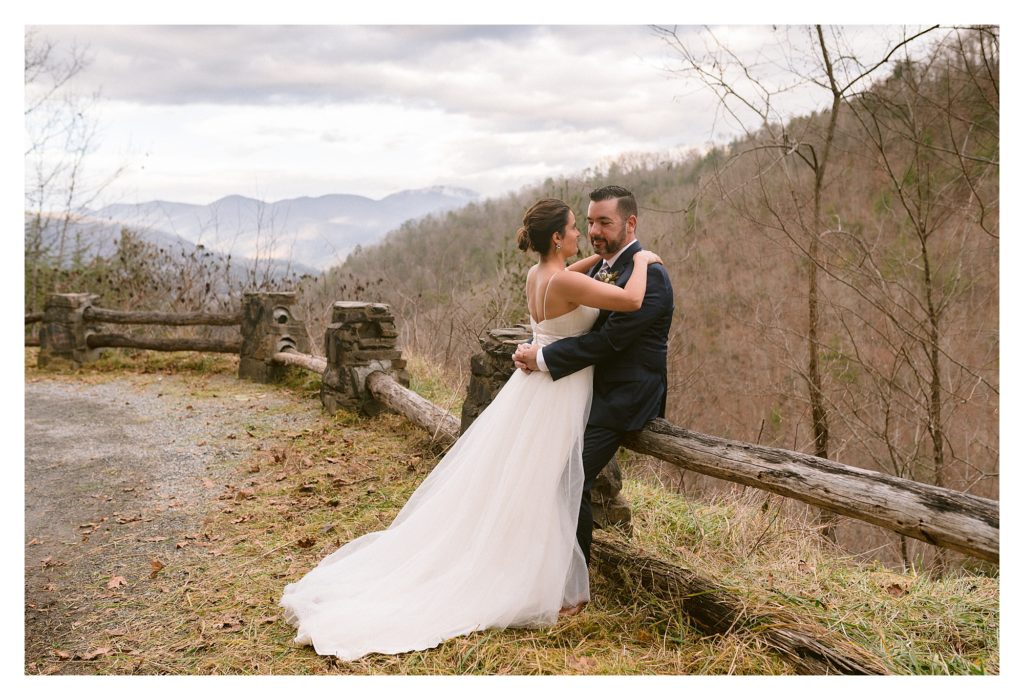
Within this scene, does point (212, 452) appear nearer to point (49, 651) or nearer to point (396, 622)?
point (49, 651)

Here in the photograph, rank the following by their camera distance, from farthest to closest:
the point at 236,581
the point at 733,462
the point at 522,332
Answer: the point at 522,332
the point at 236,581
the point at 733,462

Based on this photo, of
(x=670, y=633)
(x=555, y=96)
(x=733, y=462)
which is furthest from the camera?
(x=555, y=96)

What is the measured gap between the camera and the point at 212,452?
7.19m

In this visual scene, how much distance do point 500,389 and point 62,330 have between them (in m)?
9.75

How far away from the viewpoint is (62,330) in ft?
37.4

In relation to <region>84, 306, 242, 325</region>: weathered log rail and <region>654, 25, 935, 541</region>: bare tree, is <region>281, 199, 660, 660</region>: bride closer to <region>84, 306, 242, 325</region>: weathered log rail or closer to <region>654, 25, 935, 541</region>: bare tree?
<region>654, 25, 935, 541</region>: bare tree

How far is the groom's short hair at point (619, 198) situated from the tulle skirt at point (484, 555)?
0.87 metres

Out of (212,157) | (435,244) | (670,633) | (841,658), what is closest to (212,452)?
(212,157)

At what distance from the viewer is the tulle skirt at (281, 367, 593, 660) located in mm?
3492

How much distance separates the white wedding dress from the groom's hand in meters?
0.05

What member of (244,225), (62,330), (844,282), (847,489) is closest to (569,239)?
(847,489)

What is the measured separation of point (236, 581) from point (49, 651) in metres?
0.99

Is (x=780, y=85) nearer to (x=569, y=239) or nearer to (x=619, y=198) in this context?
(x=619, y=198)

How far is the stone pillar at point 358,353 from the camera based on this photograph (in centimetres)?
833
